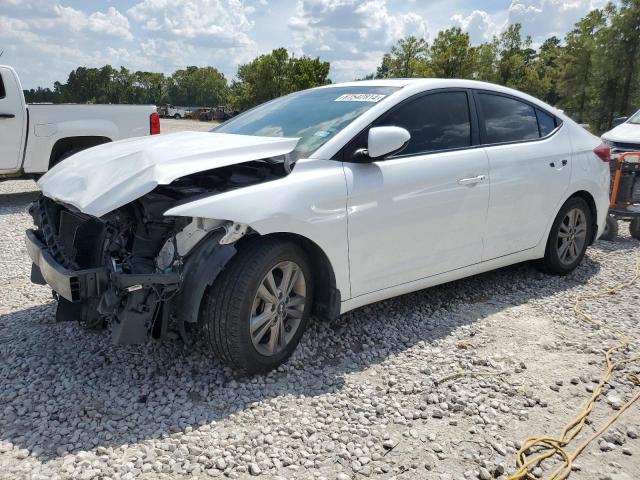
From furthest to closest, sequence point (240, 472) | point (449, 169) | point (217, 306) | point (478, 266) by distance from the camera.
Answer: point (478, 266) < point (449, 169) < point (217, 306) < point (240, 472)

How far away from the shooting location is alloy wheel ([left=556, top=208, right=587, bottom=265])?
509 cm

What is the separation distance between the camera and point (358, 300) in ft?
11.7

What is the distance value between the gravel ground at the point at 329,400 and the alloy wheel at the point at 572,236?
90 centimetres

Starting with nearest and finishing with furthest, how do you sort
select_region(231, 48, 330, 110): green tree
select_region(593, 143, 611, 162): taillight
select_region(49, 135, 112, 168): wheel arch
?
select_region(593, 143, 611, 162): taillight, select_region(49, 135, 112, 168): wheel arch, select_region(231, 48, 330, 110): green tree

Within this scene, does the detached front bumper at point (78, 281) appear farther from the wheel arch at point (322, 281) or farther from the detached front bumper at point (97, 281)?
the wheel arch at point (322, 281)

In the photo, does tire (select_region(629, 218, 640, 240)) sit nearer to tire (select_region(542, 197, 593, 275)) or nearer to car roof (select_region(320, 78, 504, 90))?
tire (select_region(542, 197, 593, 275))

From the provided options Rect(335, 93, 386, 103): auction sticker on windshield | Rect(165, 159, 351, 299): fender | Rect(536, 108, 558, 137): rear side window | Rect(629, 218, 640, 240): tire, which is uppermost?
Rect(335, 93, 386, 103): auction sticker on windshield

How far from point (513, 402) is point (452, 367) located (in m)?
0.45

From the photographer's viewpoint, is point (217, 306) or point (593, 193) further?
point (593, 193)

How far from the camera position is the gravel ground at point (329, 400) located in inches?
101

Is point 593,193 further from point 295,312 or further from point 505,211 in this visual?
point 295,312

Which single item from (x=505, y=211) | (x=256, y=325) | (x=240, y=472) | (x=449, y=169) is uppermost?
(x=449, y=169)

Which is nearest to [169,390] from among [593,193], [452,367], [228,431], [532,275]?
[228,431]

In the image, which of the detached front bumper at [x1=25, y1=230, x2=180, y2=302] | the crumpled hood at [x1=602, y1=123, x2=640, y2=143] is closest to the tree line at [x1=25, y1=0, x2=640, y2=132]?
the crumpled hood at [x1=602, y1=123, x2=640, y2=143]
